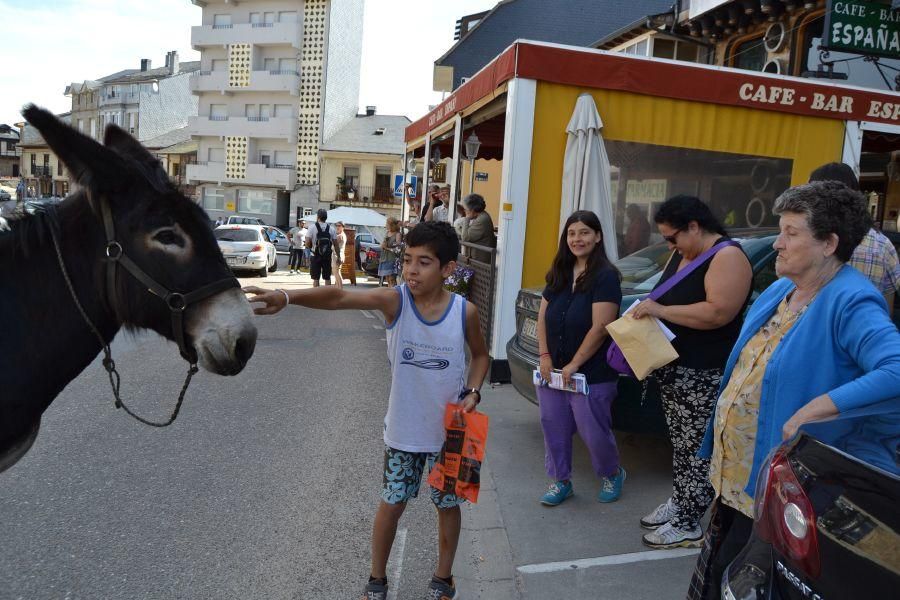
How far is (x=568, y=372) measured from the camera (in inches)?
175

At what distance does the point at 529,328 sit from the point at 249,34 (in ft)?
182

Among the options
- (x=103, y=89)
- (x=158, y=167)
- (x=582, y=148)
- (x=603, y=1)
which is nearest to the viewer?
(x=158, y=167)

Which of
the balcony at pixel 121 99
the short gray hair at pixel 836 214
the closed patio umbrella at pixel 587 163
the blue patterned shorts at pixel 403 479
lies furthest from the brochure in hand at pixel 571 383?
the balcony at pixel 121 99

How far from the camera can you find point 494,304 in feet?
27.3

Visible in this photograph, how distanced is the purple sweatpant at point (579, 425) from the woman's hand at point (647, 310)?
0.70m

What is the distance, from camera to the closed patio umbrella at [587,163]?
311 inches

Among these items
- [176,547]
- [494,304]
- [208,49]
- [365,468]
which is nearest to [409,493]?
[176,547]

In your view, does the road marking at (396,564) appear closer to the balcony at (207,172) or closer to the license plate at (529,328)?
the license plate at (529,328)

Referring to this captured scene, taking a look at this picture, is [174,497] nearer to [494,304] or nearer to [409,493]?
[409,493]

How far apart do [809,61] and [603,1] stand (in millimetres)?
20318

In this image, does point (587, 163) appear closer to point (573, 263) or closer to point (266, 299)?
point (573, 263)

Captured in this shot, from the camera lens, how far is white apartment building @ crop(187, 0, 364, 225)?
54312mm

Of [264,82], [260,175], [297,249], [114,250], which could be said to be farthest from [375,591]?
[264,82]

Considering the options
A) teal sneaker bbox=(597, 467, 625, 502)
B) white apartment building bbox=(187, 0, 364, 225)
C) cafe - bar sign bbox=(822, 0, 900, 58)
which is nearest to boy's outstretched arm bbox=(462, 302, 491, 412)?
teal sneaker bbox=(597, 467, 625, 502)
